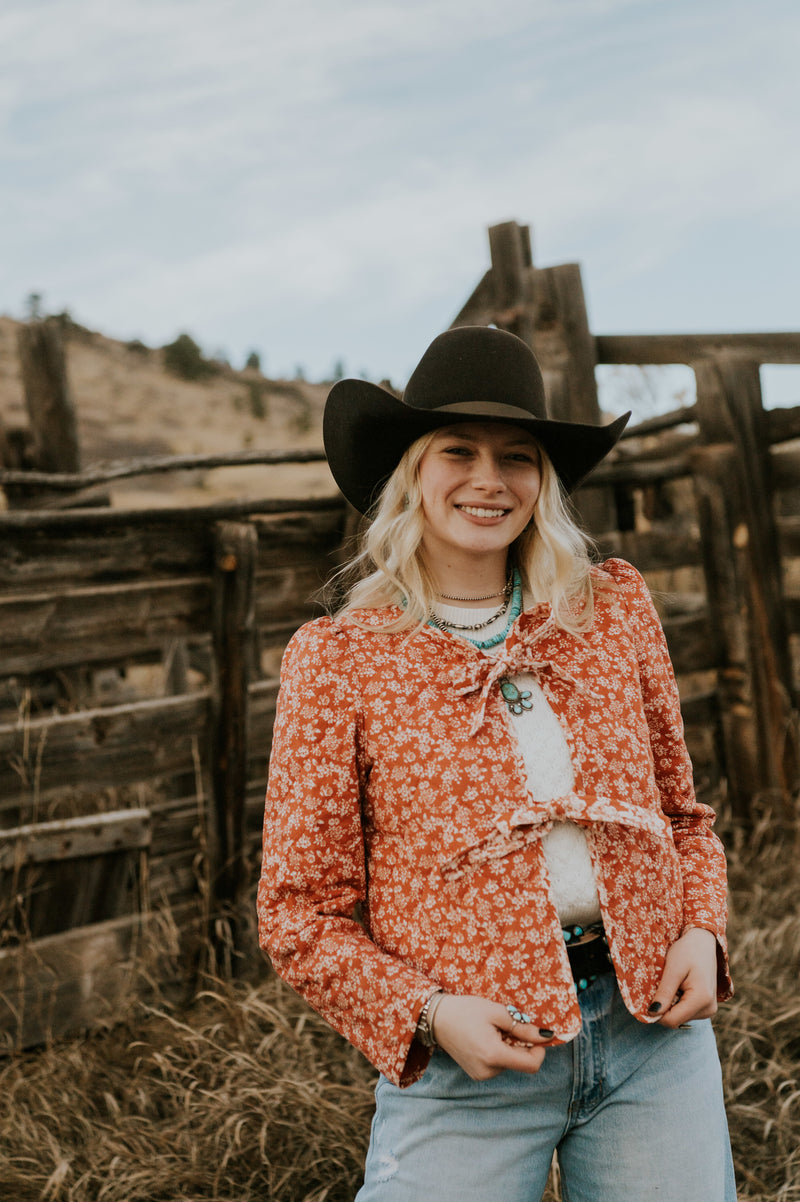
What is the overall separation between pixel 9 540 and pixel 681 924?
2472mm

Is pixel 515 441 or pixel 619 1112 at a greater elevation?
pixel 515 441

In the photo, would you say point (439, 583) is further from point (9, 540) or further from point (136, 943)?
point (136, 943)

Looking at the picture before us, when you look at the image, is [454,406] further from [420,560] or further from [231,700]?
[231,700]

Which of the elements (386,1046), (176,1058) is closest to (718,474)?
(176,1058)

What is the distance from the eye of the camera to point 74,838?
10.6ft

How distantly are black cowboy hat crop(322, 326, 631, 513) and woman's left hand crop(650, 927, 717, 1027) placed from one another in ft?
2.73

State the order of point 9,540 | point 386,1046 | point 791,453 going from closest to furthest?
1. point 386,1046
2. point 9,540
3. point 791,453

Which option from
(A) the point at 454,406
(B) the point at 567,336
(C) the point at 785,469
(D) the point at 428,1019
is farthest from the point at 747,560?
(D) the point at 428,1019

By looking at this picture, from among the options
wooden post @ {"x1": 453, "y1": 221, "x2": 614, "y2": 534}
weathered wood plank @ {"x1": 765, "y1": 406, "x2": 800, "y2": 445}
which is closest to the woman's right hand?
wooden post @ {"x1": 453, "y1": 221, "x2": 614, "y2": 534}

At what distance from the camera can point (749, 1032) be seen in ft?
9.19

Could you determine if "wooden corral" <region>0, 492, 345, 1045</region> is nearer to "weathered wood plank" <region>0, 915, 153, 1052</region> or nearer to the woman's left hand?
"weathered wood plank" <region>0, 915, 153, 1052</region>

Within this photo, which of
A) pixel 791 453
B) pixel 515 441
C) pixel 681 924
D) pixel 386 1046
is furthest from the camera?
pixel 791 453

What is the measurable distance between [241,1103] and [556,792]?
5.38ft

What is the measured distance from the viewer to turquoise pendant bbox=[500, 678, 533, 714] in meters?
1.53
